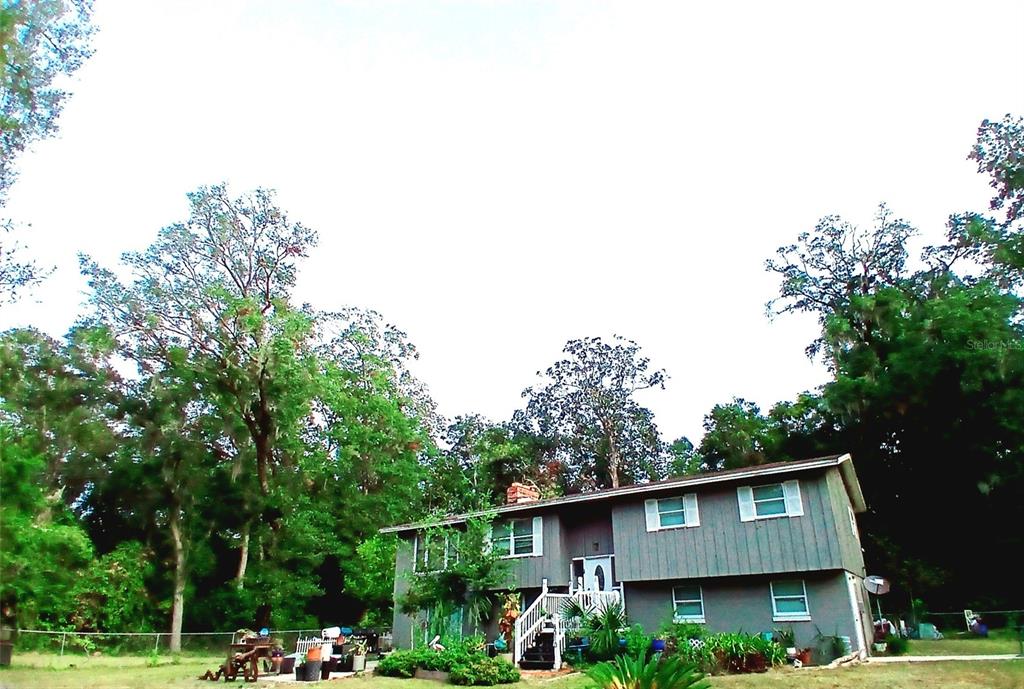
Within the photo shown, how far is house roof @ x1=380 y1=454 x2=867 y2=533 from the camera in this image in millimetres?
18766

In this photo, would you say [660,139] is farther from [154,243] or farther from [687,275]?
[154,243]

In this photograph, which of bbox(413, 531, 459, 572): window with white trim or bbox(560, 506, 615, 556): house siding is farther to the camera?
bbox(560, 506, 615, 556): house siding

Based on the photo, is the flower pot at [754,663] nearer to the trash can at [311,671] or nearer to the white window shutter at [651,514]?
the white window shutter at [651,514]

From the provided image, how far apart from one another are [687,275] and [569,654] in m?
13.5

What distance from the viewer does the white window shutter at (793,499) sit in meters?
18.7

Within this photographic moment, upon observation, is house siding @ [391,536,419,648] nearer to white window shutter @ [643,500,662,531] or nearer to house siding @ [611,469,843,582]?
house siding @ [611,469,843,582]

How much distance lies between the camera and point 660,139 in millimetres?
17781

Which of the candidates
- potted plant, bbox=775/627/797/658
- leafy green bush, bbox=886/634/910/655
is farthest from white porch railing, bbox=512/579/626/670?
leafy green bush, bbox=886/634/910/655

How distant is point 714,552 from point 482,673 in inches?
322

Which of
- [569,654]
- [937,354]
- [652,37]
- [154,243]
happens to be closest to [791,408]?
[937,354]

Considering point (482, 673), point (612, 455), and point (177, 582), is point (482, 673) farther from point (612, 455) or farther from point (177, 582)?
point (612, 455)

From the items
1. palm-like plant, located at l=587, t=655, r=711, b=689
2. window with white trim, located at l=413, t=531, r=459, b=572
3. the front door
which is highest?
window with white trim, located at l=413, t=531, r=459, b=572

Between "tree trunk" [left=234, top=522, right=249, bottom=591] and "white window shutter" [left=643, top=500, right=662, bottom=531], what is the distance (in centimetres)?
2105

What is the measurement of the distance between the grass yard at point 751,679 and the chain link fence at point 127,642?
5.91 ft
